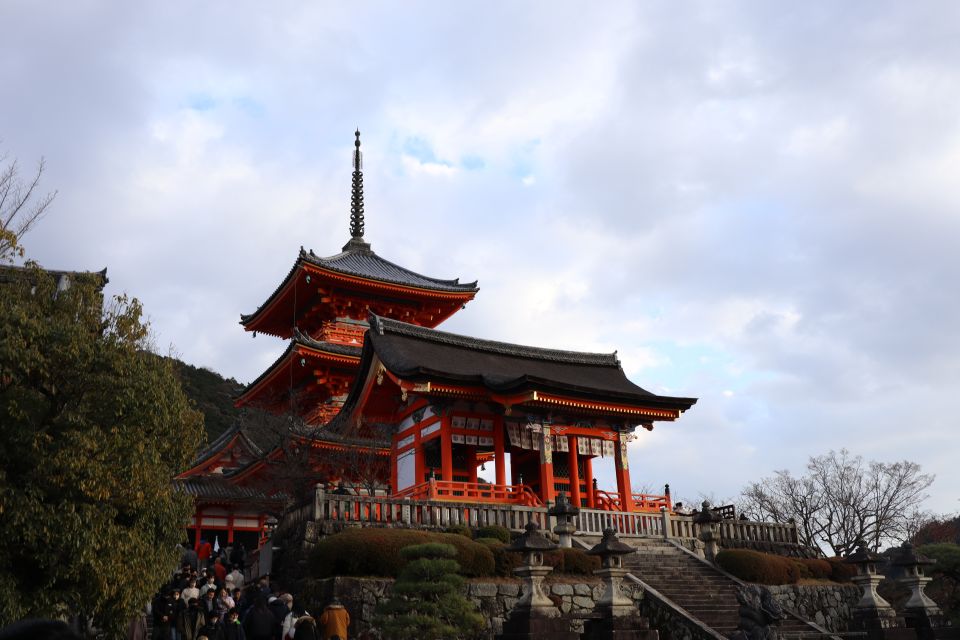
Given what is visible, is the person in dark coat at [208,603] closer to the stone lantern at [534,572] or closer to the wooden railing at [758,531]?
the stone lantern at [534,572]

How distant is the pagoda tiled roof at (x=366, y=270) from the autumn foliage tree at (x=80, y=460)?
23565 millimetres

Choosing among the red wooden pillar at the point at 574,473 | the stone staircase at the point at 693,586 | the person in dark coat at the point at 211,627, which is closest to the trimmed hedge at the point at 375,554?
the person in dark coat at the point at 211,627

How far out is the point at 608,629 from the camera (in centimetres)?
1563

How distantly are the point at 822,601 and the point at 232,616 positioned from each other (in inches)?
609

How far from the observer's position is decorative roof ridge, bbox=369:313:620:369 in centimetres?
2830

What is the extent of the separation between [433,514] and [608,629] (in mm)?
5780

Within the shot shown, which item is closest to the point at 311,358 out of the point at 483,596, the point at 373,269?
the point at 373,269

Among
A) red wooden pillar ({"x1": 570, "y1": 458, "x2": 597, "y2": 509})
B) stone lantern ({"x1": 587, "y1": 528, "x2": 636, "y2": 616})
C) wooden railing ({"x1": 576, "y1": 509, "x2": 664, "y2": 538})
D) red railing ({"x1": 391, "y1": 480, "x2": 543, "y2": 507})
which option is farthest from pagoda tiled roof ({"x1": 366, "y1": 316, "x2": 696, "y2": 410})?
stone lantern ({"x1": 587, "y1": 528, "x2": 636, "y2": 616})

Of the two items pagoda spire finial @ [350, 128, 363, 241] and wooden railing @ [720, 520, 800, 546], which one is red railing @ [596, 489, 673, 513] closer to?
wooden railing @ [720, 520, 800, 546]

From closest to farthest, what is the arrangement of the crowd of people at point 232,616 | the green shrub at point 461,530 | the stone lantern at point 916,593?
the crowd of people at point 232,616 → the green shrub at point 461,530 → the stone lantern at point 916,593

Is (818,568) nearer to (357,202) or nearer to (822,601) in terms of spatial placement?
(822,601)

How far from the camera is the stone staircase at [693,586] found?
18047 mm

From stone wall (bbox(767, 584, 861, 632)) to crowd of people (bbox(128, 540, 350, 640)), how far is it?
11.9 meters

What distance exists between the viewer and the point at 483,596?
690 inches
